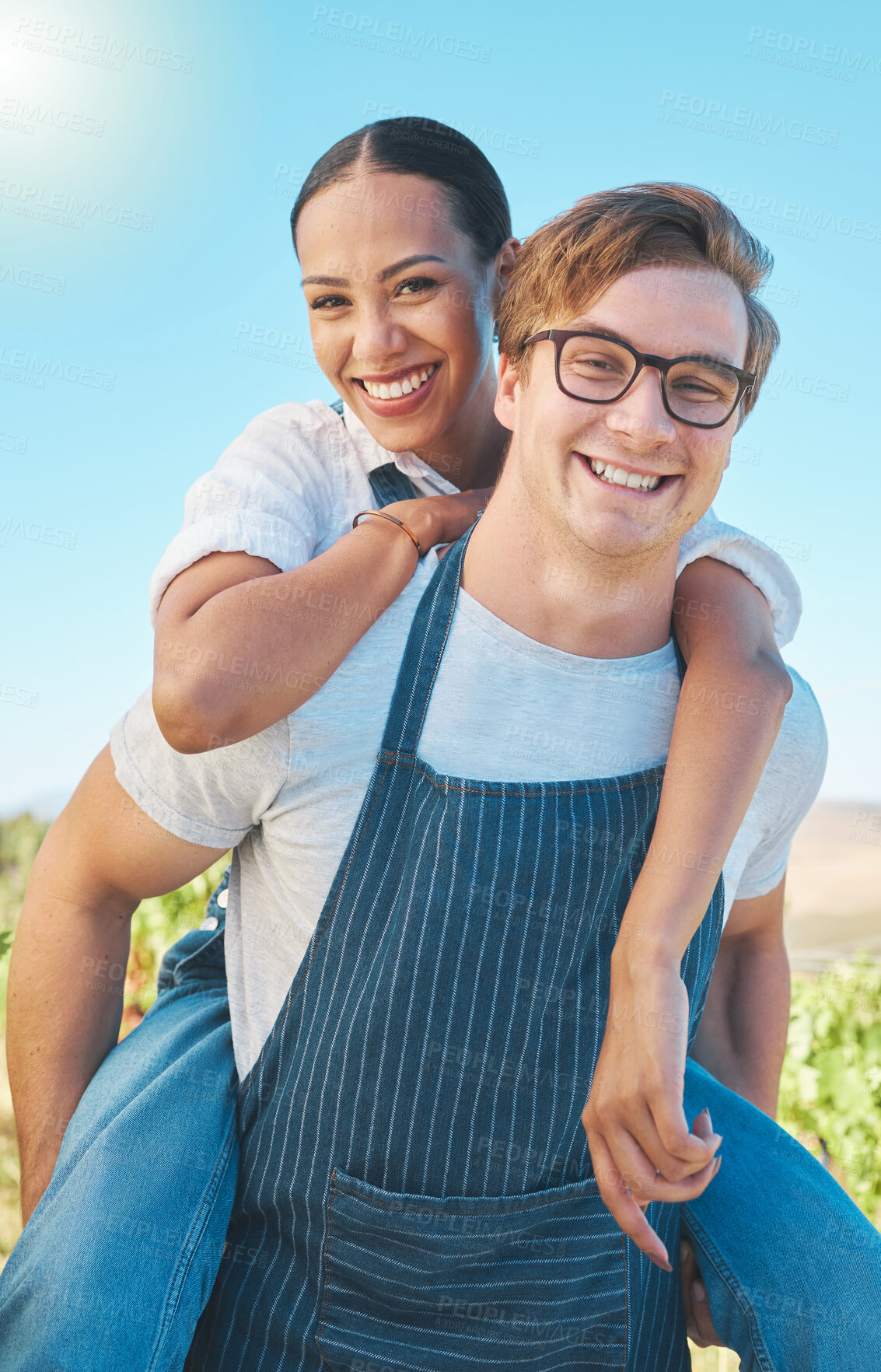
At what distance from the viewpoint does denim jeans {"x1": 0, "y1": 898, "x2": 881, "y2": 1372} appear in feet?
4.75

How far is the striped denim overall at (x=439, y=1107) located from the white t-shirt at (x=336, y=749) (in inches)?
1.7

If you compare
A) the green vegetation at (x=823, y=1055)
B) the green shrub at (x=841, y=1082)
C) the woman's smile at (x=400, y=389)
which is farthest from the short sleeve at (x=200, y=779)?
the green shrub at (x=841, y=1082)

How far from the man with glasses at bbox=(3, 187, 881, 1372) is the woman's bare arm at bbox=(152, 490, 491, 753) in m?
0.08

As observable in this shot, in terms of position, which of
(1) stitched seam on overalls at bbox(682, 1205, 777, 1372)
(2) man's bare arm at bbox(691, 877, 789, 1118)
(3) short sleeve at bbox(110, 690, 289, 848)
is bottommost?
(1) stitched seam on overalls at bbox(682, 1205, 777, 1372)

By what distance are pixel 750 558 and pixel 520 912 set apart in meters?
0.79

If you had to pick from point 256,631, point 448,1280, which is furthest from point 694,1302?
point 256,631

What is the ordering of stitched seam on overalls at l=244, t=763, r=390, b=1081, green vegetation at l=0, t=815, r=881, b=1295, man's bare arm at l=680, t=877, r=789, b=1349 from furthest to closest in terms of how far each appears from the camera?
green vegetation at l=0, t=815, r=881, b=1295
man's bare arm at l=680, t=877, r=789, b=1349
stitched seam on overalls at l=244, t=763, r=390, b=1081

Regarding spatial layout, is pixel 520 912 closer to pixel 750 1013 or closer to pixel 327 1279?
pixel 327 1279

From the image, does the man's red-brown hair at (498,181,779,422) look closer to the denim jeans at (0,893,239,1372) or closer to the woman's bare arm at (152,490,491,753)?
the woman's bare arm at (152,490,491,753)

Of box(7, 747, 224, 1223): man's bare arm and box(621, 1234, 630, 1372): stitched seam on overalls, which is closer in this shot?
A: box(621, 1234, 630, 1372): stitched seam on overalls

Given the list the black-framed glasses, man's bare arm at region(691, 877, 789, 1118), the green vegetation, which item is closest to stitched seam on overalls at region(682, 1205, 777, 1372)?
man's bare arm at region(691, 877, 789, 1118)

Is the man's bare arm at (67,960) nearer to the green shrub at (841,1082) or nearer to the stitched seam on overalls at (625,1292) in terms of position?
the stitched seam on overalls at (625,1292)

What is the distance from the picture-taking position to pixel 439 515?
189 centimetres

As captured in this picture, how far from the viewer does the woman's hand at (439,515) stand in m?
1.84
